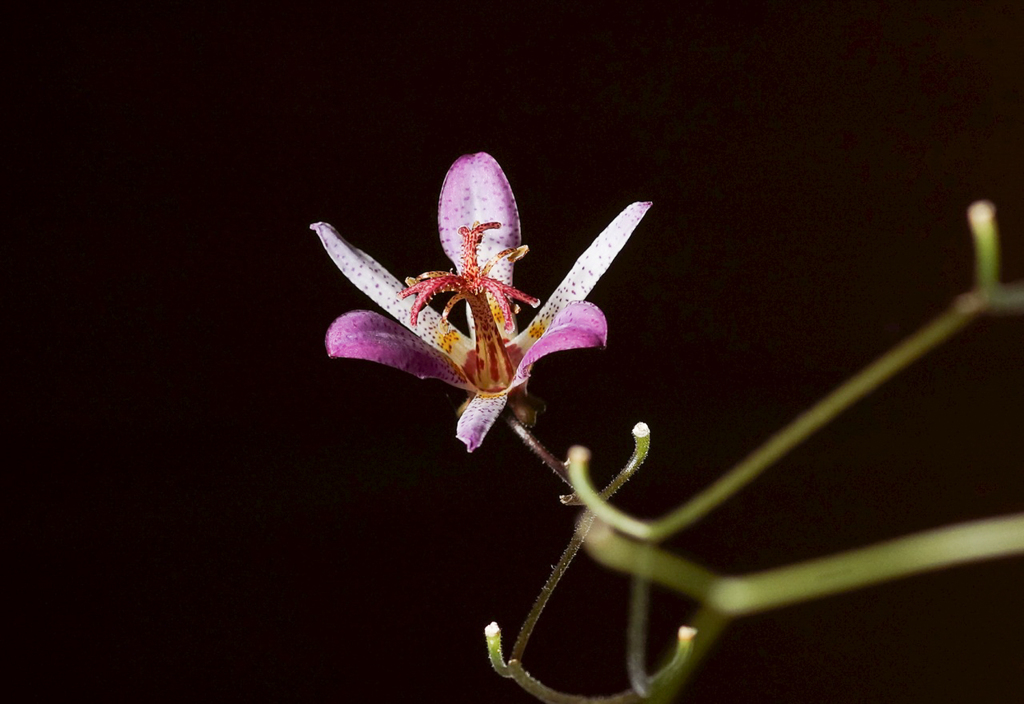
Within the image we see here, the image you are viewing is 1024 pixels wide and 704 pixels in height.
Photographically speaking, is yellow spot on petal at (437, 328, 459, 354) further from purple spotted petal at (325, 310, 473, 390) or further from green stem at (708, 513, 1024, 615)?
Answer: green stem at (708, 513, 1024, 615)

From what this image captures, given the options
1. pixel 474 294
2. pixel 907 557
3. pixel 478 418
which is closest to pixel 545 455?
pixel 478 418

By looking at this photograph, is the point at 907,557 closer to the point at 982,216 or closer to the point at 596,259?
the point at 982,216

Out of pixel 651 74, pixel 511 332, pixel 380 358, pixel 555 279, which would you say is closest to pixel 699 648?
pixel 380 358

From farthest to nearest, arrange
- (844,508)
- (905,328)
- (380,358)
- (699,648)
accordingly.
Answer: (844,508) → (905,328) → (380,358) → (699,648)

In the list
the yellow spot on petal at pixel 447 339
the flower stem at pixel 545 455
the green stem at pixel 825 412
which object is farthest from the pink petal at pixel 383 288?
the green stem at pixel 825 412

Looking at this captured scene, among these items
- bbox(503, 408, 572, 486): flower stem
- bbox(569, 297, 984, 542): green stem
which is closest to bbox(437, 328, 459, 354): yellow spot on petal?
bbox(503, 408, 572, 486): flower stem

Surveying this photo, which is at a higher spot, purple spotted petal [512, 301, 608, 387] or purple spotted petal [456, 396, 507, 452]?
purple spotted petal [512, 301, 608, 387]

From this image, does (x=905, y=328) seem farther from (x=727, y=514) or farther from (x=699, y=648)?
(x=699, y=648)
